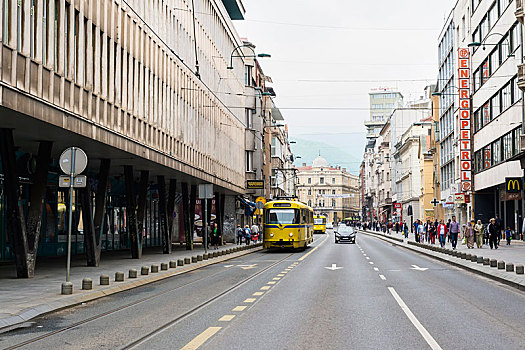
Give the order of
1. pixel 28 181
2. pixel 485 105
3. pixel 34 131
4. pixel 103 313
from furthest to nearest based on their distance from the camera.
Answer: pixel 485 105 < pixel 28 181 < pixel 34 131 < pixel 103 313

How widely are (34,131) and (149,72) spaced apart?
1101 centimetres

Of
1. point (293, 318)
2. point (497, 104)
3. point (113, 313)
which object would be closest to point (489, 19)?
point (497, 104)

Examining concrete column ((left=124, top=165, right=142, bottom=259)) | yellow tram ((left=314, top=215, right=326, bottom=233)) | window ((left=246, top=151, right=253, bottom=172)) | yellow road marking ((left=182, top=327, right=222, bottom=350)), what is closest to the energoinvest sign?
window ((left=246, top=151, right=253, bottom=172))

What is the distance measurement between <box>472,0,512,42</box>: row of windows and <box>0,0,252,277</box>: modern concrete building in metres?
19.9

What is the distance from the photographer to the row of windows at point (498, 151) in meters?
46.1

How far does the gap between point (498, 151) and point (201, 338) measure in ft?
147

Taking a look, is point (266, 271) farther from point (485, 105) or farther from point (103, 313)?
point (485, 105)

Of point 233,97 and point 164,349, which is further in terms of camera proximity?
point 233,97

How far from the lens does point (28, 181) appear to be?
91.7 feet

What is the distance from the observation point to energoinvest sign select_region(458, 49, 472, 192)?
57219 mm

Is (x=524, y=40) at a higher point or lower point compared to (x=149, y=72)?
higher

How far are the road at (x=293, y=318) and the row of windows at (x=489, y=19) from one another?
34.1 m

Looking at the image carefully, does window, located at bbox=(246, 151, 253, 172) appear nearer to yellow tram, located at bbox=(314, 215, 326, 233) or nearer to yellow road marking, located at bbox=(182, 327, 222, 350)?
yellow tram, located at bbox=(314, 215, 326, 233)

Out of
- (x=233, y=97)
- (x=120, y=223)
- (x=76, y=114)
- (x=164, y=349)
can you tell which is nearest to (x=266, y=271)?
(x=76, y=114)
